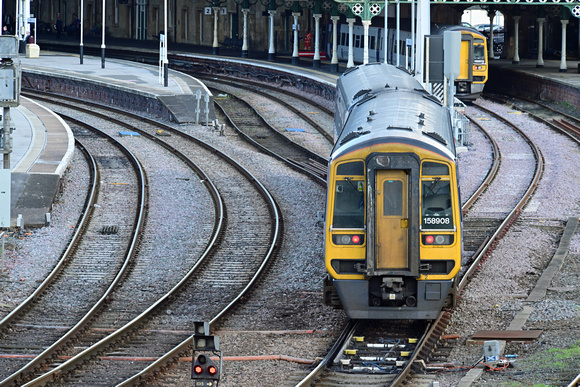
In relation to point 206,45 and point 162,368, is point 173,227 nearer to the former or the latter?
point 162,368

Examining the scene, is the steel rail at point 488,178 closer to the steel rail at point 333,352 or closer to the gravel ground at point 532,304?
the gravel ground at point 532,304

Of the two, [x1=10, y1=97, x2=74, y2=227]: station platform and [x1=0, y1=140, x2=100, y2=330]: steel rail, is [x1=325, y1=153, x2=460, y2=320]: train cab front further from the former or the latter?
[x1=10, y1=97, x2=74, y2=227]: station platform

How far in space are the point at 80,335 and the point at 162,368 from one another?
193cm

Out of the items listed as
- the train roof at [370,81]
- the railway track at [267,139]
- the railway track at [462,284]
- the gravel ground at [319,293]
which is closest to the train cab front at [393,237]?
the railway track at [462,284]

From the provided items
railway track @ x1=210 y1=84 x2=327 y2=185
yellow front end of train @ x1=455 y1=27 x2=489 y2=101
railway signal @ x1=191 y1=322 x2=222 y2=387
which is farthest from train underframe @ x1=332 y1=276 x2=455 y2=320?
yellow front end of train @ x1=455 y1=27 x2=489 y2=101

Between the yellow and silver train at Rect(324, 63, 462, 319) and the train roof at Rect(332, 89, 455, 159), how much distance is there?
39 mm

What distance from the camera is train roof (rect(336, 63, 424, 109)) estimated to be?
1822 cm

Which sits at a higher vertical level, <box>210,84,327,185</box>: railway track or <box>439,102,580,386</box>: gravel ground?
<box>210,84,327,185</box>: railway track

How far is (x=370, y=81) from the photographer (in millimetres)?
19516

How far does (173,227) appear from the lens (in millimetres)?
19250

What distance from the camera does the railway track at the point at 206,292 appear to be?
1184 centimetres

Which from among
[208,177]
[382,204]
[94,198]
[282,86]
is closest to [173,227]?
[94,198]

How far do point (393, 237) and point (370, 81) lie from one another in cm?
760

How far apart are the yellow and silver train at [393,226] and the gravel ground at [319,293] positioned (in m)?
0.78
